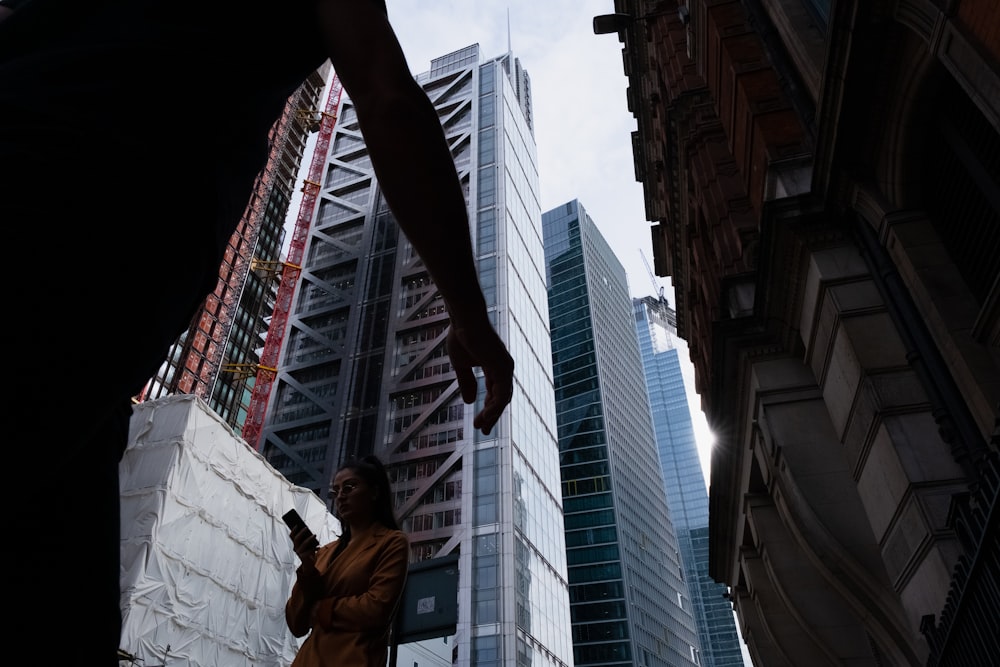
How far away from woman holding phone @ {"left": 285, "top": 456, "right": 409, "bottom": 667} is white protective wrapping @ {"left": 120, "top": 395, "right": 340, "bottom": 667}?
2035 centimetres

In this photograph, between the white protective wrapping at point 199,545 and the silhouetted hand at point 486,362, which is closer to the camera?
the silhouetted hand at point 486,362

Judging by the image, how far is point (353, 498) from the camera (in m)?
3.43

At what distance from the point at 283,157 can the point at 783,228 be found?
101 m

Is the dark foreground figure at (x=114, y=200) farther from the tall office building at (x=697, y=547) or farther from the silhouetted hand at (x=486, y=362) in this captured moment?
the tall office building at (x=697, y=547)

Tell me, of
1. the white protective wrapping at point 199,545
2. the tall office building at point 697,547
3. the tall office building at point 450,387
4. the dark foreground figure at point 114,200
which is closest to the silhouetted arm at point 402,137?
the dark foreground figure at point 114,200

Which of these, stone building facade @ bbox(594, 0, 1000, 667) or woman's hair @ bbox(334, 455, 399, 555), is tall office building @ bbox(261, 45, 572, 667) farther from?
woman's hair @ bbox(334, 455, 399, 555)

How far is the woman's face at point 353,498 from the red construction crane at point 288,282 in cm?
7528

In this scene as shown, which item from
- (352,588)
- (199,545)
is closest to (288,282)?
(199,545)

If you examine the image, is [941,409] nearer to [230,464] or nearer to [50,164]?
[50,164]

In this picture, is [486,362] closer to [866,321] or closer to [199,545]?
[866,321]

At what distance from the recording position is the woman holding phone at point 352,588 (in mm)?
2887

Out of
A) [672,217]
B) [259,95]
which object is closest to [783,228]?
[259,95]

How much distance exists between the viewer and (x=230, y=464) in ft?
84.2

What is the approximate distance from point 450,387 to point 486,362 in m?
66.5
